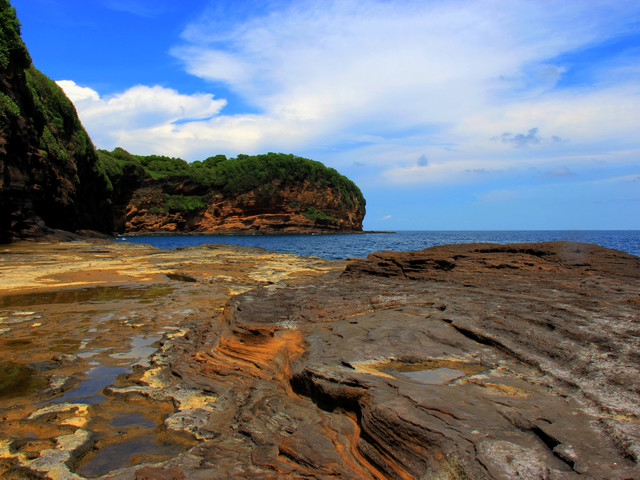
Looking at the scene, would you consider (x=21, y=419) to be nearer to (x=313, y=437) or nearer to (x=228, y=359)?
(x=228, y=359)

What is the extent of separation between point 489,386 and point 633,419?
110 centimetres

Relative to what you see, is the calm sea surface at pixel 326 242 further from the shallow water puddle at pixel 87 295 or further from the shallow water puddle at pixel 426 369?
the shallow water puddle at pixel 426 369

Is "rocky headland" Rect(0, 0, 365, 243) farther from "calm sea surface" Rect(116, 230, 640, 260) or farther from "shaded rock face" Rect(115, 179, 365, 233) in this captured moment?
"calm sea surface" Rect(116, 230, 640, 260)

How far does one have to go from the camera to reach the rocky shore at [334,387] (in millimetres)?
2969

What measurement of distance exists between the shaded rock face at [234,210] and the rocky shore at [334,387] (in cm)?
7349

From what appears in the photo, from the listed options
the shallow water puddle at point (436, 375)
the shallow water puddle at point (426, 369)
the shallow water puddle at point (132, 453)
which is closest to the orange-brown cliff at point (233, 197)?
the shallow water puddle at point (132, 453)

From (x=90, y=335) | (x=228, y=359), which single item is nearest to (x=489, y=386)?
(x=228, y=359)

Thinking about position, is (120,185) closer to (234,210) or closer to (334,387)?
(234,210)

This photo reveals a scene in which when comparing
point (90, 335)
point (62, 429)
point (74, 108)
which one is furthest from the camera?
point (74, 108)

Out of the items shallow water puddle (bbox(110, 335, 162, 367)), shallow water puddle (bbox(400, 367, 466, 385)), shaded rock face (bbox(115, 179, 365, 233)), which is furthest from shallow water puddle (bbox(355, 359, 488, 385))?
shaded rock face (bbox(115, 179, 365, 233))

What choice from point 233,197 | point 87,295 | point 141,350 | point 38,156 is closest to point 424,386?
point 141,350

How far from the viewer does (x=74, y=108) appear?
131 ft

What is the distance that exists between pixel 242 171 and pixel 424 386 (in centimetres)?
8927

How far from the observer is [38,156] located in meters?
30.7
